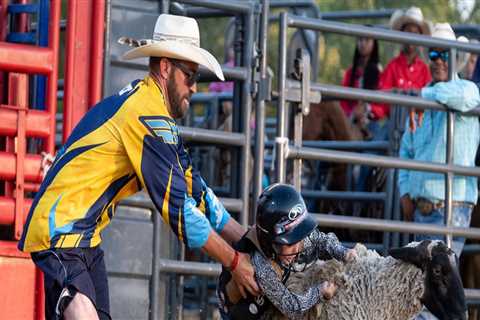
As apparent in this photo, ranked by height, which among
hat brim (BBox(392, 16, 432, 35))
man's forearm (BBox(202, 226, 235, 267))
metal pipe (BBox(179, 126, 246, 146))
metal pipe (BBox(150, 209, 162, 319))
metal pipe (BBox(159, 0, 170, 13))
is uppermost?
metal pipe (BBox(159, 0, 170, 13))

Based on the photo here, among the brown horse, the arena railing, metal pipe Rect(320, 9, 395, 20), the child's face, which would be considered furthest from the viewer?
metal pipe Rect(320, 9, 395, 20)

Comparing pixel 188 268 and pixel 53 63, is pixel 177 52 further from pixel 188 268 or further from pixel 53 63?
pixel 188 268

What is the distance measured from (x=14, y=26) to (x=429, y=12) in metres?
16.1

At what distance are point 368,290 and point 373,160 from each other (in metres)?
1.92

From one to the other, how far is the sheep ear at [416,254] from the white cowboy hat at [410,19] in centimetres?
416

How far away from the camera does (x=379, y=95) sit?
7117mm

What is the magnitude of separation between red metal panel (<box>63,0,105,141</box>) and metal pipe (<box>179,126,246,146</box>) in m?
0.58

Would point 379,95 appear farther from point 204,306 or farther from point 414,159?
point 204,306

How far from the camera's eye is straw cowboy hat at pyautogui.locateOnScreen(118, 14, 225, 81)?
4.97m

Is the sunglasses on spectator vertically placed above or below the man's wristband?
above

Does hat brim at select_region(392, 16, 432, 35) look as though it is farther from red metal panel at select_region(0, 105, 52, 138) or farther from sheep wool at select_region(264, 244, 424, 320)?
sheep wool at select_region(264, 244, 424, 320)

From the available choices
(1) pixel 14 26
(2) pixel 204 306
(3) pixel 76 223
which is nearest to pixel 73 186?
(3) pixel 76 223

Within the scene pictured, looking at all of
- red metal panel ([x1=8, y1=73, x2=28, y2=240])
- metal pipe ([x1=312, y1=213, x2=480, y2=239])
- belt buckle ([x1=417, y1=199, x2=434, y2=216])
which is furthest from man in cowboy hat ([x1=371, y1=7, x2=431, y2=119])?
red metal panel ([x1=8, y1=73, x2=28, y2=240])

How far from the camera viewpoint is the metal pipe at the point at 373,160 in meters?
6.84
